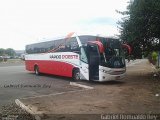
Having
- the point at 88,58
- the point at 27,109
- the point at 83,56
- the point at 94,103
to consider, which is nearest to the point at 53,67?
the point at 83,56

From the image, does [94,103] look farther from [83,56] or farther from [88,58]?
[83,56]

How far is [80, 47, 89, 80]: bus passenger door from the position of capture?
60.6 feet

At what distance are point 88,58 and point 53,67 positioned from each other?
16.9ft

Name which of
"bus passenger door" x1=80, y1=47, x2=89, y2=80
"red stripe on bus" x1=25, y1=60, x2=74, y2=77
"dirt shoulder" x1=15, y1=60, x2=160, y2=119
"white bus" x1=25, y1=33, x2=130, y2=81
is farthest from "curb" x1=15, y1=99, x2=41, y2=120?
"red stripe on bus" x1=25, y1=60, x2=74, y2=77

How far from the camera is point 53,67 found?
893 inches

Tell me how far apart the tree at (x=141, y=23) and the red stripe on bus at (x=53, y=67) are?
4.75m

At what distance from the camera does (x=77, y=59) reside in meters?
19.4

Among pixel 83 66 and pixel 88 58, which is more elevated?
pixel 88 58

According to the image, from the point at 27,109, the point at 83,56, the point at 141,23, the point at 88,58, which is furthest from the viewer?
the point at 141,23

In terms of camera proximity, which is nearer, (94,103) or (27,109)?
(27,109)

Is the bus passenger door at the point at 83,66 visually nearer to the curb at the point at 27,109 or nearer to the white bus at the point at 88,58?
the white bus at the point at 88,58

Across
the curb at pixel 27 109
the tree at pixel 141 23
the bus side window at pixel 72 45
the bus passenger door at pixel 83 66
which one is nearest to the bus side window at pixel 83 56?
the bus passenger door at pixel 83 66

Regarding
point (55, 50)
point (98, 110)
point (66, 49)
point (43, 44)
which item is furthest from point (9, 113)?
point (43, 44)

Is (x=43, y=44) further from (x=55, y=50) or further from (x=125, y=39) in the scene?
(x=125, y=39)
